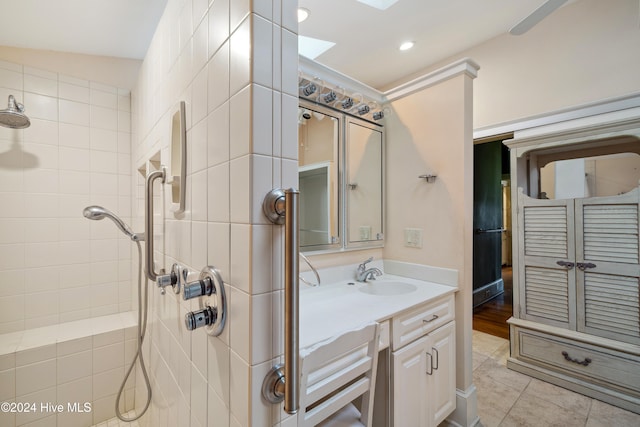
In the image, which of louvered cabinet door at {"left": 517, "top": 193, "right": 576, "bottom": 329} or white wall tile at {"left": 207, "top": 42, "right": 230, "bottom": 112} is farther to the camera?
louvered cabinet door at {"left": 517, "top": 193, "right": 576, "bottom": 329}

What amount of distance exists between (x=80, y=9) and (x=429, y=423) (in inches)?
105

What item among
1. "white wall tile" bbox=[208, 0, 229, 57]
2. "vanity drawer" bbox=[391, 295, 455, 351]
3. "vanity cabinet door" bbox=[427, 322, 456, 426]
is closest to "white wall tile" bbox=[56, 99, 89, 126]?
"white wall tile" bbox=[208, 0, 229, 57]

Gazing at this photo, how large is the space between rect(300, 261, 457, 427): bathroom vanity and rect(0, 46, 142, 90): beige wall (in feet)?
6.14

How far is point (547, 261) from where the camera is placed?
2.14m

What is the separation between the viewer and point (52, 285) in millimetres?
1796

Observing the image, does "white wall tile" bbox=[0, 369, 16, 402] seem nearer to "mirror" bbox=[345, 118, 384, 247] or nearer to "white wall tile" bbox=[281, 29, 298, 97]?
"mirror" bbox=[345, 118, 384, 247]

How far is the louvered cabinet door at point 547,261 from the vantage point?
2.04m

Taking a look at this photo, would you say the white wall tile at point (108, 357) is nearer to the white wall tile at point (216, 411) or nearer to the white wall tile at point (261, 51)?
the white wall tile at point (216, 411)

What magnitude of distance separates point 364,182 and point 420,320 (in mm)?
995

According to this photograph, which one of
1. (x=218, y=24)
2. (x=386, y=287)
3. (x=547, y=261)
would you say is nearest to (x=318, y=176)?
(x=386, y=287)

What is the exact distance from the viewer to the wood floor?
117 inches

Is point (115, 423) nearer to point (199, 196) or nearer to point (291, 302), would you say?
point (199, 196)

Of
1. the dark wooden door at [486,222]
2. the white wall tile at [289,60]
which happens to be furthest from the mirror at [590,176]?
the white wall tile at [289,60]

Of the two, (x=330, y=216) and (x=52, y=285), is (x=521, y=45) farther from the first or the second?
(x=52, y=285)
